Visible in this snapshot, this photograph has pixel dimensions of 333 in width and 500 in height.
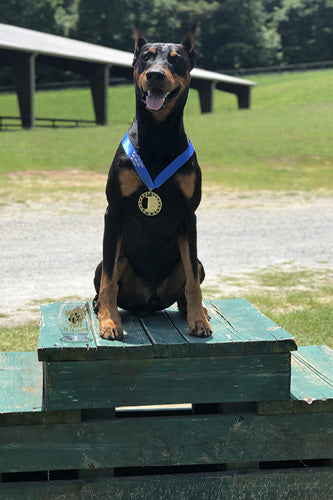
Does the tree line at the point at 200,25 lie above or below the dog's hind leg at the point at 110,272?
above

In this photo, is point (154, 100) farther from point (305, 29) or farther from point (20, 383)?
point (305, 29)

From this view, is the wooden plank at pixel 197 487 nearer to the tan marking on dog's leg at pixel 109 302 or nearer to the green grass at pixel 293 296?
the tan marking on dog's leg at pixel 109 302

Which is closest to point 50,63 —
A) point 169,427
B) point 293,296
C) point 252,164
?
point 252,164

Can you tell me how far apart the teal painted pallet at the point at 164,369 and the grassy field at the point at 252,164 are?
251 centimetres

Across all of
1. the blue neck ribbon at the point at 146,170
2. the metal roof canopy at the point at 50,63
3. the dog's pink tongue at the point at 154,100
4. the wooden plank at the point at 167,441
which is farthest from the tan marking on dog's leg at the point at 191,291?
the metal roof canopy at the point at 50,63

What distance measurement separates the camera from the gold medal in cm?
335

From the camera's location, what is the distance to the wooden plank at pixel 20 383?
10.3 feet

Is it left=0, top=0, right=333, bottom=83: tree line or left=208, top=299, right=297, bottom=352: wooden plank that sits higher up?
left=0, top=0, right=333, bottom=83: tree line

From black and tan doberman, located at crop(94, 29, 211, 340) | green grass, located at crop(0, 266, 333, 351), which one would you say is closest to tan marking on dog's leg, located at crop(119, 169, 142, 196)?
black and tan doberman, located at crop(94, 29, 211, 340)

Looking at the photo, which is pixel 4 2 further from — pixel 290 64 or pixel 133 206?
pixel 133 206

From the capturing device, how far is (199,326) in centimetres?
327

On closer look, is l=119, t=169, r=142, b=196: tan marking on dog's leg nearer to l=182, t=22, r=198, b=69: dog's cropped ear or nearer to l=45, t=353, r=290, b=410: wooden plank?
l=182, t=22, r=198, b=69: dog's cropped ear

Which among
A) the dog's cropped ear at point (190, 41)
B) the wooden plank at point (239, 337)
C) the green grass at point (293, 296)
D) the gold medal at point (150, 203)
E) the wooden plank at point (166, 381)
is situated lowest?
the green grass at point (293, 296)

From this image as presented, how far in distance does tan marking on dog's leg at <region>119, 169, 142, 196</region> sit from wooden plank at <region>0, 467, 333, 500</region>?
1378mm
